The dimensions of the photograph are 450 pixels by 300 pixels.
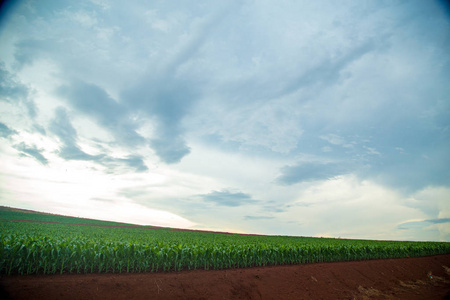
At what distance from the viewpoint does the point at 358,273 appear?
18.0 m

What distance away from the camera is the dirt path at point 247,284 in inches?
361

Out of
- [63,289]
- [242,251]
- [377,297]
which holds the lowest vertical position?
[377,297]

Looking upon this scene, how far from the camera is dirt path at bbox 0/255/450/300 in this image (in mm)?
9161

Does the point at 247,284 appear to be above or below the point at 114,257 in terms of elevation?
below

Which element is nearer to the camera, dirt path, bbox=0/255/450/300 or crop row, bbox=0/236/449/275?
dirt path, bbox=0/255/450/300

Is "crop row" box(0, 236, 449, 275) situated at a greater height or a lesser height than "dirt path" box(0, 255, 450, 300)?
greater

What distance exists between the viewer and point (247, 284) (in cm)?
1236

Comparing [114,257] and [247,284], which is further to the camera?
[247,284]

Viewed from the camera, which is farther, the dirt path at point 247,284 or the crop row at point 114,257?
the crop row at point 114,257

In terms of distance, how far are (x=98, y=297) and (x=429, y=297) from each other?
19914mm

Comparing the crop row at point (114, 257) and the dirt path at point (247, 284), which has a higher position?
the crop row at point (114, 257)

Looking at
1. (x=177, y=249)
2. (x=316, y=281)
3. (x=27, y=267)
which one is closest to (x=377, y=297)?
(x=316, y=281)

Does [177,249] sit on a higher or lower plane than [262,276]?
higher

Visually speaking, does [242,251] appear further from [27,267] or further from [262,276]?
[27,267]
